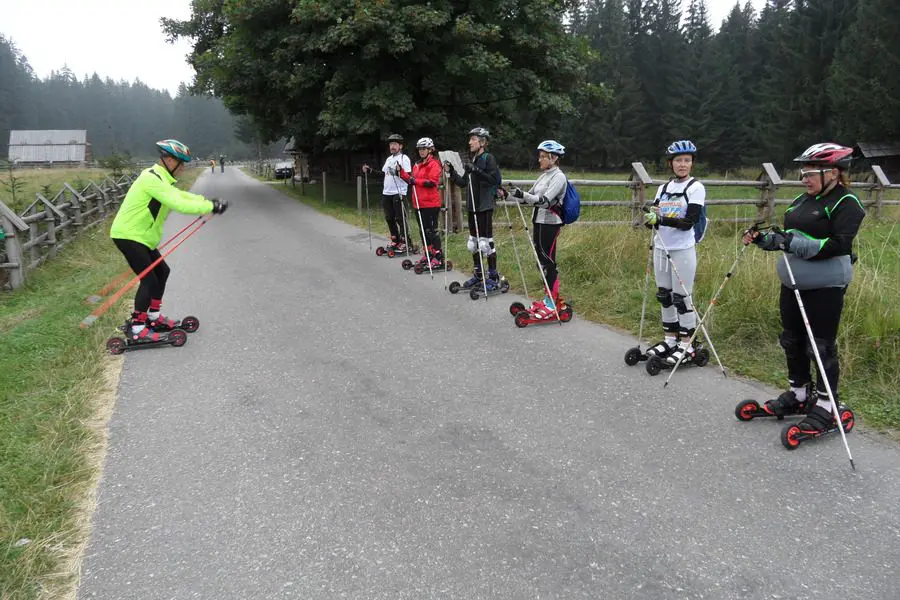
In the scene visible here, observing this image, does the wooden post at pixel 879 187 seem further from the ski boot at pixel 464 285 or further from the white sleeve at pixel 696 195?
the white sleeve at pixel 696 195

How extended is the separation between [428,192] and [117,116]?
17093 cm

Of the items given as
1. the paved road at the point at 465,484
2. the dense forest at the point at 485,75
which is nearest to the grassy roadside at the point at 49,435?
the paved road at the point at 465,484

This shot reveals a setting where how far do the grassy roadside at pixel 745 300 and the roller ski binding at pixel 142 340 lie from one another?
4.63 m

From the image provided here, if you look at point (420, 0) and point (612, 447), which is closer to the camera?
point (612, 447)

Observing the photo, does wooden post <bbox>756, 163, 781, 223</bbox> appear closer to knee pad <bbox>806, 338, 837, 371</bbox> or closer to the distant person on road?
the distant person on road

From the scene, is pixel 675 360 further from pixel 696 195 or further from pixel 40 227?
pixel 40 227

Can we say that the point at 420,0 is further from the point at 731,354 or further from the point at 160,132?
the point at 160,132

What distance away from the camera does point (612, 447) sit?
393cm

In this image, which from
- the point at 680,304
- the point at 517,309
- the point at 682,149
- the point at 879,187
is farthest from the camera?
the point at 879,187

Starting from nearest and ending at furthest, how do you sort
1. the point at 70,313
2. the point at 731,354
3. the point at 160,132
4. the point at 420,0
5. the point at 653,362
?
the point at 653,362
the point at 731,354
the point at 70,313
the point at 420,0
the point at 160,132

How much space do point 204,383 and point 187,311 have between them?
108 inches

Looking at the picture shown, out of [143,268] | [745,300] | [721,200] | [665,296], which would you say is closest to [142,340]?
[143,268]

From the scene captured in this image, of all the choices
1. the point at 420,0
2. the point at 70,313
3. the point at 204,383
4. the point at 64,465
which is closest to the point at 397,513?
the point at 64,465

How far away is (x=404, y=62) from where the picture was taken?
19141 mm
